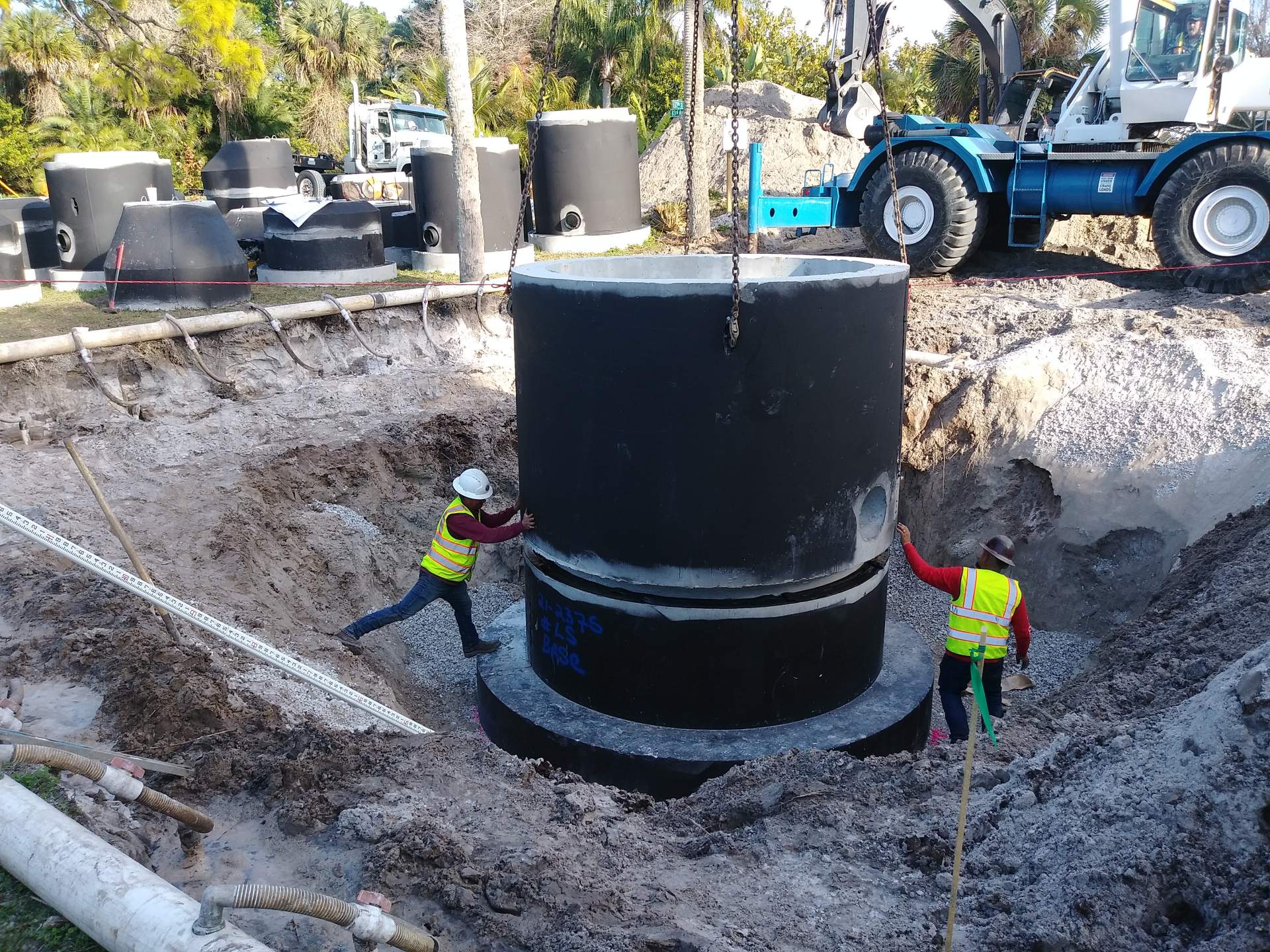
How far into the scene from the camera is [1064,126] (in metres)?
11.6

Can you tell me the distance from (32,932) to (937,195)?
36.8 ft

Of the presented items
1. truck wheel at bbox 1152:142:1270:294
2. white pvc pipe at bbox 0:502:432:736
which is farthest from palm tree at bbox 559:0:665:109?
white pvc pipe at bbox 0:502:432:736

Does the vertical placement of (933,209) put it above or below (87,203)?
below

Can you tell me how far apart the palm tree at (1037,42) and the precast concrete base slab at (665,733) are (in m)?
22.3

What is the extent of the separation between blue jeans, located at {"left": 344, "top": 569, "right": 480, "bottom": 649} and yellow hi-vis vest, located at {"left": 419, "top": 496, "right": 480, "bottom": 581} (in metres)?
0.05

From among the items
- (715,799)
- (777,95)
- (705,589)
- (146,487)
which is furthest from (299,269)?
(777,95)

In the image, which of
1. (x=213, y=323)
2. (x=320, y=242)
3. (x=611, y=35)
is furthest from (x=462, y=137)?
(x=611, y=35)

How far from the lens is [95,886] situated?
2.55 metres

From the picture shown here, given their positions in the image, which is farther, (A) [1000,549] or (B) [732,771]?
(A) [1000,549]

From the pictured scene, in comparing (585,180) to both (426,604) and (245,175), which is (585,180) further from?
(426,604)

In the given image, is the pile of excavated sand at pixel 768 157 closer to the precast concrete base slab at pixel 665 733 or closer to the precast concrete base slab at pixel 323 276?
the precast concrete base slab at pixel 323 276

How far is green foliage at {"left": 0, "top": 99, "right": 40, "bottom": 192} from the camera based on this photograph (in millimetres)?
29000

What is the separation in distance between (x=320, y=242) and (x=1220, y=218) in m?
10.7

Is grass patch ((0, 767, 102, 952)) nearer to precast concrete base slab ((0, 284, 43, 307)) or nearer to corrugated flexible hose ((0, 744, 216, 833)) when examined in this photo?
corrugated flexible hose ((0, 744, 216, 833))
